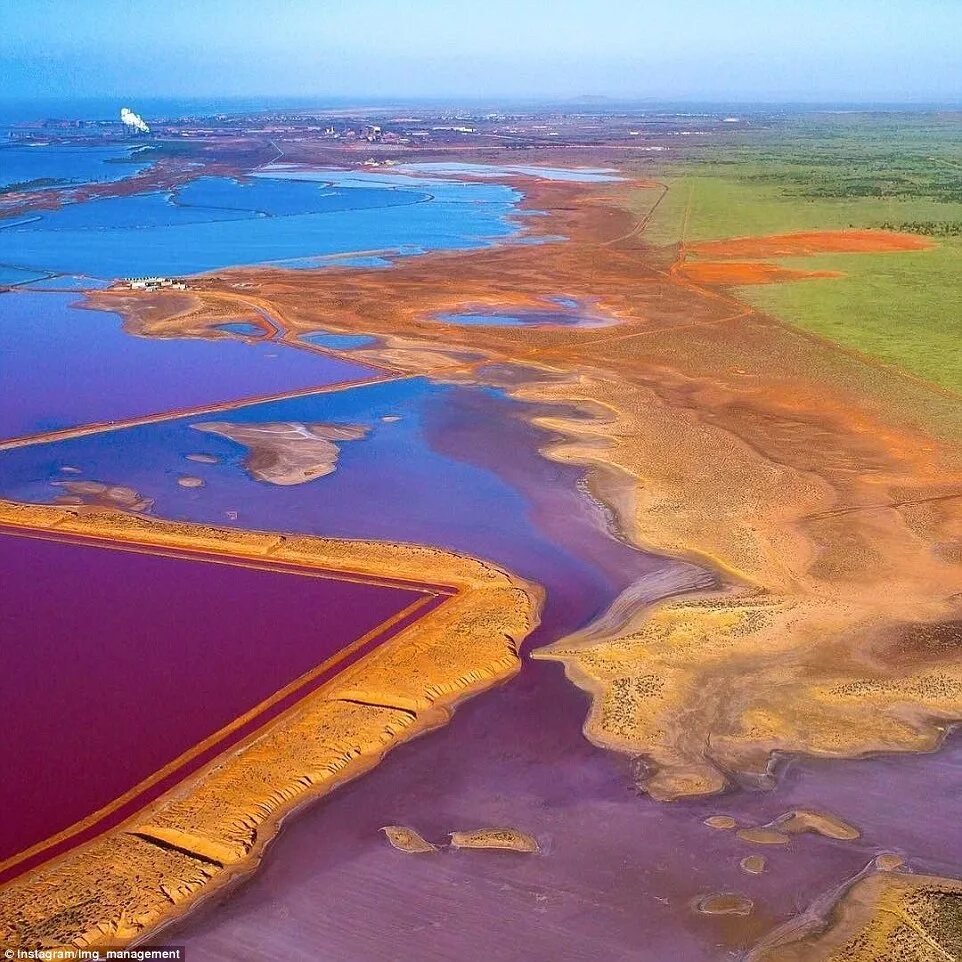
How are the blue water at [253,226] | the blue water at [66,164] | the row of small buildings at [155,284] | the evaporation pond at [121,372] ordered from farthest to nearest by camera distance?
1. the blue water at [66,164]
2. the blue water at [253,226]
3. the row of small buildings at [155,284]
4. the evaporation pond at [121,372]

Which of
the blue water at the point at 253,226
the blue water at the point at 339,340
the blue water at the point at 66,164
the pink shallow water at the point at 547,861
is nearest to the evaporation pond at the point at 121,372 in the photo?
the blue water at the point at 339,340

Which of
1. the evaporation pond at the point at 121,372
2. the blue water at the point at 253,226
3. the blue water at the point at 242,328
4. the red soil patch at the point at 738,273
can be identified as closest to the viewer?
the evaporation pond at the point at 121,372

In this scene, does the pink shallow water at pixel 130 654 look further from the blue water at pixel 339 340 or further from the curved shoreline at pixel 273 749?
the blue water at pixel 339 340

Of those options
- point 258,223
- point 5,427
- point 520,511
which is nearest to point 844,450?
point 520,511

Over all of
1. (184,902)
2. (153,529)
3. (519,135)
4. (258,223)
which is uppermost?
(519,135)

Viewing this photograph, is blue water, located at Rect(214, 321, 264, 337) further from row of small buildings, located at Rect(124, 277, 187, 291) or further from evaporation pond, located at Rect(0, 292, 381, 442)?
row of small buildings, located at Rect(124, 277, 187, 291)

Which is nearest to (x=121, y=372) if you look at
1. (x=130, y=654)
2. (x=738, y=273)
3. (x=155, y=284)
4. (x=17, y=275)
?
(x=155, y=284)

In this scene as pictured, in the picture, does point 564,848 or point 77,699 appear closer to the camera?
point 564,848

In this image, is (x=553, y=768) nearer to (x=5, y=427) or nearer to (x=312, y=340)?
(x=5, y=427)
